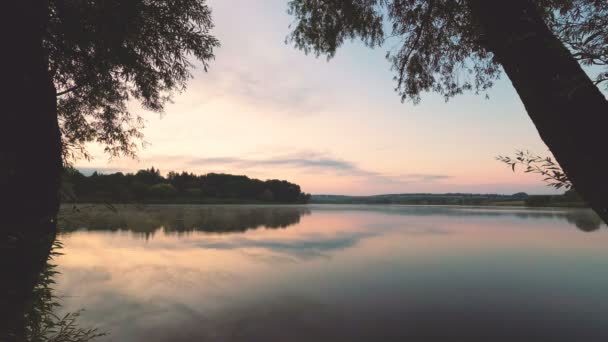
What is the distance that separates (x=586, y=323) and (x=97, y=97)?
15980 millimetres

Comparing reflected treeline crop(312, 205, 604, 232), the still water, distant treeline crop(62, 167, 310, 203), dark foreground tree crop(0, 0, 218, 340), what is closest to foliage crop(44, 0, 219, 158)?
dark foreground tree crop(0, 0, 218, 340)

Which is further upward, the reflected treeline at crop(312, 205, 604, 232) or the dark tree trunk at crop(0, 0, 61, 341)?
the dark tree trunk at crop(0, 0, 61, 341)

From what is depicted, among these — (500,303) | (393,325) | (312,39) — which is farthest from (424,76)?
(500,303)

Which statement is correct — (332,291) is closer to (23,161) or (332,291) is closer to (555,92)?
(23,161)

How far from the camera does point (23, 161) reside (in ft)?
10.9

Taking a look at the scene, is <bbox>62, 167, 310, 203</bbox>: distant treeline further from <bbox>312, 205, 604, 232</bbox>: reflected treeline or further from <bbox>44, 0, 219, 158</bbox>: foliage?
<bbox>44, 0, 219, 158</bbox>: foliage

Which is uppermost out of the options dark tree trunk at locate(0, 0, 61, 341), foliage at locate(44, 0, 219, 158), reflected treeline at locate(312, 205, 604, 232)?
foliage at locate(44, 0, 219, 158)

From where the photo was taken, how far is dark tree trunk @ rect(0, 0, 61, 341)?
3.16 m

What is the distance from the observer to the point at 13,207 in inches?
127

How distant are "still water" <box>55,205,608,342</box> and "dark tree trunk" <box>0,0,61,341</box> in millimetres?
428

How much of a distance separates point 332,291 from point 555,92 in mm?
11035

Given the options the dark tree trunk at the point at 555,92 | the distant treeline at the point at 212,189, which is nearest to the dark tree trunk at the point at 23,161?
the dark tree trunk at the point at 555,92

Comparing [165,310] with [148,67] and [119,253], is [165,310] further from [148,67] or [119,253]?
[119,253]

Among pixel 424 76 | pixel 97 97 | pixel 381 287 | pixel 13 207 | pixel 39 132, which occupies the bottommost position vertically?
pixel 381 287
